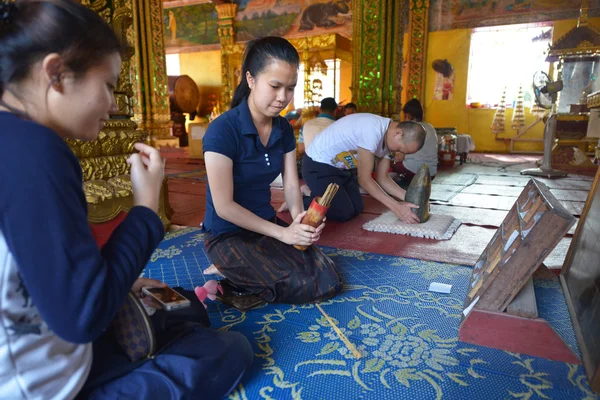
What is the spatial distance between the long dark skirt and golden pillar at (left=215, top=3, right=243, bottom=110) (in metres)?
8.81

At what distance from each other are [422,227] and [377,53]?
12.0 ft

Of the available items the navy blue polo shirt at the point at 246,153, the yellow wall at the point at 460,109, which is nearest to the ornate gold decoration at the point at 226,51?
the yellow wall at the point at 460,109

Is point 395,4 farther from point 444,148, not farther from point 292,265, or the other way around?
point 292,265

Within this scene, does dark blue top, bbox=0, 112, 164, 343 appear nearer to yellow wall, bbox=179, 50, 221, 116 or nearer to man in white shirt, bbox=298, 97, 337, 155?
man in white shirt, bbox=298, 97, 337, 155

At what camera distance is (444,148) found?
22.4ft

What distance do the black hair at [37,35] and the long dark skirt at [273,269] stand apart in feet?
3.51

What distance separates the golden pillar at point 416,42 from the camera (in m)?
9.25

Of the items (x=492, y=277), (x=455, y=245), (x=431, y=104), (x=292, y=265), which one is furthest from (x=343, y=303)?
(x=431, y=104)

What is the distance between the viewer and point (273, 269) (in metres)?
1.63

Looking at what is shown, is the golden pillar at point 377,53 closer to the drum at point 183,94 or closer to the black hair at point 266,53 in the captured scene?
the black hair at point 266,53

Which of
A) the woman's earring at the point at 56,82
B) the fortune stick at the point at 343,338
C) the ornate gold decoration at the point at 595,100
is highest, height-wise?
the ornate gold decoration at the point at 595,100

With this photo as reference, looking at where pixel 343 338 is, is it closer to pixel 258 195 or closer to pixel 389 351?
pixel 389 351

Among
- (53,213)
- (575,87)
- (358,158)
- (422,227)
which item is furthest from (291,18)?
(53,213)

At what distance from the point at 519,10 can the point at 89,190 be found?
10270 millimetres
